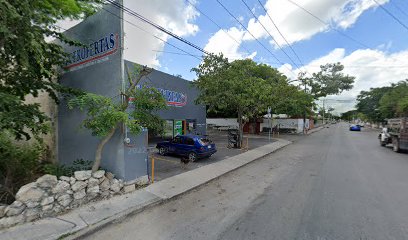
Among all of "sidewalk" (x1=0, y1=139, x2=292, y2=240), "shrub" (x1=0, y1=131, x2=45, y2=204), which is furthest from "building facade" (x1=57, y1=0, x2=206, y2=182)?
"shrub" (x1=0, y1=131, x2=45, y2=204)

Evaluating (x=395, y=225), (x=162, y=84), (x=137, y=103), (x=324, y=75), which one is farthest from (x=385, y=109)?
(x=137, y=103)

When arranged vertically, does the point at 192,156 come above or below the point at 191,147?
below

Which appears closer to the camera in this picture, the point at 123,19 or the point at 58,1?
the point at 58,1

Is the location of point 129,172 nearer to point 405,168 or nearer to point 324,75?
point 405,168

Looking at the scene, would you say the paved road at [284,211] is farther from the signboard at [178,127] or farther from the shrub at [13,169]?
the signboard at [178,127]

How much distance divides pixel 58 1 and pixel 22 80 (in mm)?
2656

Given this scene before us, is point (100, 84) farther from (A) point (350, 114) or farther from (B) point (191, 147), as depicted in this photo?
(A) point (350, 114)

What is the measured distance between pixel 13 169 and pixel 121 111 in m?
3.55

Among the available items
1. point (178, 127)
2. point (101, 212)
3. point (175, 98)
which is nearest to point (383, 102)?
point (178, 127)

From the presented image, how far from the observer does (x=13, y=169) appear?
6.43 metres

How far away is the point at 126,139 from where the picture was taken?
7133 millimetres

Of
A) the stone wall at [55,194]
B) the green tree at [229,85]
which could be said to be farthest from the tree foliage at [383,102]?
the stone wall at [55,194]

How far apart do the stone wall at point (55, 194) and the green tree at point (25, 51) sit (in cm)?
141

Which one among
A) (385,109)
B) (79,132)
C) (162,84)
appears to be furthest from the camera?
(385,109)
